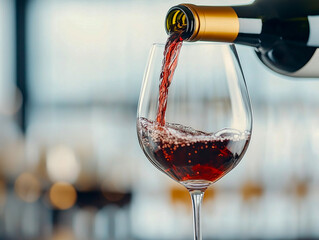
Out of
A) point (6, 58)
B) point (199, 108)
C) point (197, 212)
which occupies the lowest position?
point (197, 212)

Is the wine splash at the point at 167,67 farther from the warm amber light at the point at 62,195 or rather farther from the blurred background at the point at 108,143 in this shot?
the warm amber light at the point at 62,195

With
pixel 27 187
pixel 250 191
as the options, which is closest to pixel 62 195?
pixel 27 187

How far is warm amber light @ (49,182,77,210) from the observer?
2.57 metres

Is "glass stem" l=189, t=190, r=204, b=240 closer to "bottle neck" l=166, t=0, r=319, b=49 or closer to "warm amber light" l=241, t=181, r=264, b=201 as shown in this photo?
"bottle neck" l=166, t=0, r=319, b=49

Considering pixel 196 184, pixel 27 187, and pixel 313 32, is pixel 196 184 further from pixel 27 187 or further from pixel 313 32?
pixel 27 187

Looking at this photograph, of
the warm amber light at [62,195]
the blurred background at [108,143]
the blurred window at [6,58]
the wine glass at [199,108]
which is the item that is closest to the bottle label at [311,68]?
the wine glass at [199,108]

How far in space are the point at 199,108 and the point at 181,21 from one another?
9cm

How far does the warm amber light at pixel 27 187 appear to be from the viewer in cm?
260

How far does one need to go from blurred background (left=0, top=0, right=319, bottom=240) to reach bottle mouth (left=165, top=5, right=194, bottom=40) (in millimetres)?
1827

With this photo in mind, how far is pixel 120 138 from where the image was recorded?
260 centimetres

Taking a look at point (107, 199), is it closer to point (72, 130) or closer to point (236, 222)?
point (72, 130)

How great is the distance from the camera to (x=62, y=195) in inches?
102

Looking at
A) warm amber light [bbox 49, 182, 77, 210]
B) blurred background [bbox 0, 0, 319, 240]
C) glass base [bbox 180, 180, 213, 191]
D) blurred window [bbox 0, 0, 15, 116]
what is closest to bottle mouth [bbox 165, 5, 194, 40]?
glass base [bbox 180, 180, 213, 191]

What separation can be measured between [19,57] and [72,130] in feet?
1.32
